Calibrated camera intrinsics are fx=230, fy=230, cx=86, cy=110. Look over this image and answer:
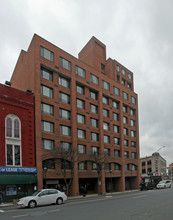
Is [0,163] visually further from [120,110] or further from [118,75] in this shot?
[118,75]

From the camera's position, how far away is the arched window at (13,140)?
27359 millimetres

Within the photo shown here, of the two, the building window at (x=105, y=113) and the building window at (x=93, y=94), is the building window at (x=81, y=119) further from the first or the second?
the building window at (x=105, y=113)

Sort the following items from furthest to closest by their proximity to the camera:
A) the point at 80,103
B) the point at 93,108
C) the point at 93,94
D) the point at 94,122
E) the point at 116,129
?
the point at 116,129 → the point at 93,94 → the point at 93,108 → the point at 94,122 → the point at 80,103

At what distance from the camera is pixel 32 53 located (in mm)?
34031

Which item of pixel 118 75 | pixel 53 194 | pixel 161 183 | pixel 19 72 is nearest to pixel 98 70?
pixel 118 75

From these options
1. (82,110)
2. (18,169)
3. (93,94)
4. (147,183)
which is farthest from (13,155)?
(147,183)

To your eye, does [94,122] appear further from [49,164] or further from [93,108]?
[49,164]

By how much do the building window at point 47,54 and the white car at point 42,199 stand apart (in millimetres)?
21727

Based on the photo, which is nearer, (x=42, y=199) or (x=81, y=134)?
(x=42, y=199)

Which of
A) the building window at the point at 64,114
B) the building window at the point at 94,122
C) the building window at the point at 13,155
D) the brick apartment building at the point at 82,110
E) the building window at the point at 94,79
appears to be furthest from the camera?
the building window at the point at 94,79

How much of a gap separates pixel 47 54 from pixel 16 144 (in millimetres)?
14909

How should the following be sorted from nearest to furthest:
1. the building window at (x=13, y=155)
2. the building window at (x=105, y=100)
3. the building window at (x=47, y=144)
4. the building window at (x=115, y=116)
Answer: the building window at (x=13, y=155)
the building window at (x=47, y=144)
the building window at (x=105, y=100)
the building window at (x=115, y=116)

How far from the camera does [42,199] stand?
18.7 m

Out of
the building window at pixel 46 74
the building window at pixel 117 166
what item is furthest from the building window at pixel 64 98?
the building window at pixel 117 166
